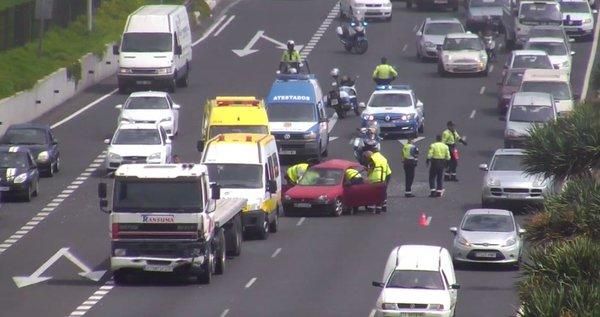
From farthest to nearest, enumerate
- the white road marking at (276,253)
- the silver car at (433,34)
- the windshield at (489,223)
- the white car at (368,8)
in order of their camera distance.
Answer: the white car at (368,8) < the silver car at (433,34) < the white road marking at (276,253) < the windshield at (489,223)

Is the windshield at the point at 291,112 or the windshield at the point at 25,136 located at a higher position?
the windshield at the point at 291,112

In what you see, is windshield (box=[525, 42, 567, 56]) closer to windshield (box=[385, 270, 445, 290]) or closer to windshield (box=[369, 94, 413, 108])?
windshield (box=[369, 94, 413, 108])

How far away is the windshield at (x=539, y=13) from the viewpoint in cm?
7562

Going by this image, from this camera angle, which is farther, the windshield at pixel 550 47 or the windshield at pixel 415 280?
the windshield at pixel 550 47

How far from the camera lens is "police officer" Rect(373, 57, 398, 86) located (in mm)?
64875

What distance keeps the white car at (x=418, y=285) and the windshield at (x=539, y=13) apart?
41.2m

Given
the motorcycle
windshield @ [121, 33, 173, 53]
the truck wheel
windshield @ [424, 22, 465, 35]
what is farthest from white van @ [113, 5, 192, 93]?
the truck wheel

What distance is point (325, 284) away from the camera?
3794 cm

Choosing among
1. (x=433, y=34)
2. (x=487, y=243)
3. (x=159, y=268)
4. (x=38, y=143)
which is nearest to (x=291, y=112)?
(x=38, y=143)

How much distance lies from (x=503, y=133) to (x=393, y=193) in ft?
31.7

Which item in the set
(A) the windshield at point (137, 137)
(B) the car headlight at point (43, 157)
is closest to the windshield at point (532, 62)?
(A) the windshield at point (137, 137)

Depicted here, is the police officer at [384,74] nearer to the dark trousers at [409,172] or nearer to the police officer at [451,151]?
the police officer at [451,151]

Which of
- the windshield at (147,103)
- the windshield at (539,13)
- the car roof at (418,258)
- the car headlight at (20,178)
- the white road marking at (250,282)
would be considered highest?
the car roof at (418,258)

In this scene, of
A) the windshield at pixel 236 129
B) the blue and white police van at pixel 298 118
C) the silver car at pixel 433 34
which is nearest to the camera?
the windshield at pixel 236 129
